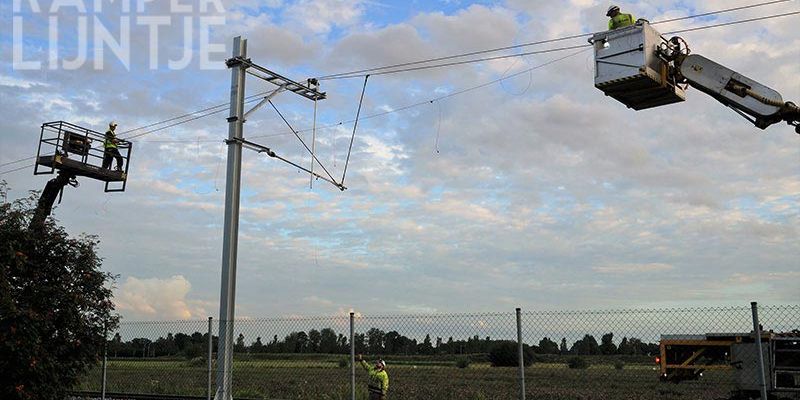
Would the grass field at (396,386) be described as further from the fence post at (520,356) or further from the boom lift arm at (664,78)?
the boom lift arm at (664,78)

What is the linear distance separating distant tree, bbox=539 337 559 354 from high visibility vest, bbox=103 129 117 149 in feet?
49.4

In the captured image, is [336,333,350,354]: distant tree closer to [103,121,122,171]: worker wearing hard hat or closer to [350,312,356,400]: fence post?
[350,312,356,400]: fence post

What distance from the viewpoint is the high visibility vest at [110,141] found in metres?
21.6

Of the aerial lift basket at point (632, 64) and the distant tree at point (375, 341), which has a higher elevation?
the aerial lift basket at point (632, 64)

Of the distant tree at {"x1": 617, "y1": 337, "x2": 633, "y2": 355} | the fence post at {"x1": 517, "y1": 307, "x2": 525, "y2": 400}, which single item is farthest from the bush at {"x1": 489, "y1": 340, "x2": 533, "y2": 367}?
the fence post at {"x1": 517, "y1": 307, "x2": 525, "y2": 400}

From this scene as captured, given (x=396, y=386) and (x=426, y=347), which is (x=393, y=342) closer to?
(x=426, y=347)

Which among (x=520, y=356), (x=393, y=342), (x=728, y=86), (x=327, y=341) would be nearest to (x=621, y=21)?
(x=728, y=86)

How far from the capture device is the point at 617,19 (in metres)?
12.8

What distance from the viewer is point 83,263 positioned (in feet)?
50.2

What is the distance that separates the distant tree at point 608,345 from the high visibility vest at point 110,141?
16370 mm

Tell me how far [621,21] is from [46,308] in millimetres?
12356

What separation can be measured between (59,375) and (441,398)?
12888 mm

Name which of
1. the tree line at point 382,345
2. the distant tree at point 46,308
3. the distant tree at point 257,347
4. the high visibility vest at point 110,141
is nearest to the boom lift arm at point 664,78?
the tree line at point 382,345

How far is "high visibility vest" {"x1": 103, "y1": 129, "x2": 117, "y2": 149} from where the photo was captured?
21594 mm
